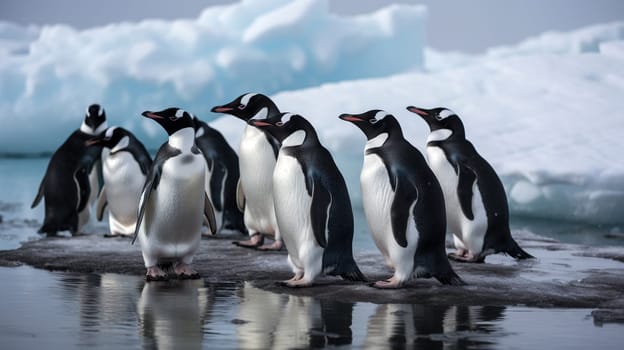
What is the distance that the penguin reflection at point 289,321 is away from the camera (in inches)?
133

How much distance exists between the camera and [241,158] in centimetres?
612

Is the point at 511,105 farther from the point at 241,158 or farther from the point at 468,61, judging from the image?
the point at 468,61

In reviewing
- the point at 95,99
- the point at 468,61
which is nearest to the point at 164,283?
the point at 95,99

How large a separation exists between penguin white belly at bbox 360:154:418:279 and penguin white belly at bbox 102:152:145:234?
2.25 m

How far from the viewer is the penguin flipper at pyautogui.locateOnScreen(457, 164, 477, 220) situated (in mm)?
5578

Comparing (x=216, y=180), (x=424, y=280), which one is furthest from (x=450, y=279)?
(x=216, y=180)

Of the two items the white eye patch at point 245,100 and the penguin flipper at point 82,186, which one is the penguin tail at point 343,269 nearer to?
the white eye patch at point 245,100

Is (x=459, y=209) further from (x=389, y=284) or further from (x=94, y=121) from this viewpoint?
(x=94, y=121)

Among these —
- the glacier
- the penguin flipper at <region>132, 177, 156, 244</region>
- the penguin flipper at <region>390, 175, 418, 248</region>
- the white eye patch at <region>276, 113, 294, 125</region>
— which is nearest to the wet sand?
the penguin flipper at <region>390, 175, 418, 248</region>

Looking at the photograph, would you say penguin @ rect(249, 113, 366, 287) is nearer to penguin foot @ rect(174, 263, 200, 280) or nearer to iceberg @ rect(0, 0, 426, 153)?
penguin foot @ rect(174, 263, 200, 280)

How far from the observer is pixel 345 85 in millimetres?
12453

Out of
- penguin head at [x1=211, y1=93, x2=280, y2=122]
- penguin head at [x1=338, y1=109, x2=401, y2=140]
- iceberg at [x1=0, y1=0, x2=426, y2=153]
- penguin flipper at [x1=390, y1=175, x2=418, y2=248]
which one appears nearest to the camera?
penguin flipper at [x1=390, y1=175, x2=418, y2=248]

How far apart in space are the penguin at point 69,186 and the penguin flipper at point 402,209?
11.1 feet

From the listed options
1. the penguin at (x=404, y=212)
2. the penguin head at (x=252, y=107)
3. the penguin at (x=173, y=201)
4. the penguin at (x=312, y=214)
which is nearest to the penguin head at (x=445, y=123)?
the penguin head at (x=252, y=107)
